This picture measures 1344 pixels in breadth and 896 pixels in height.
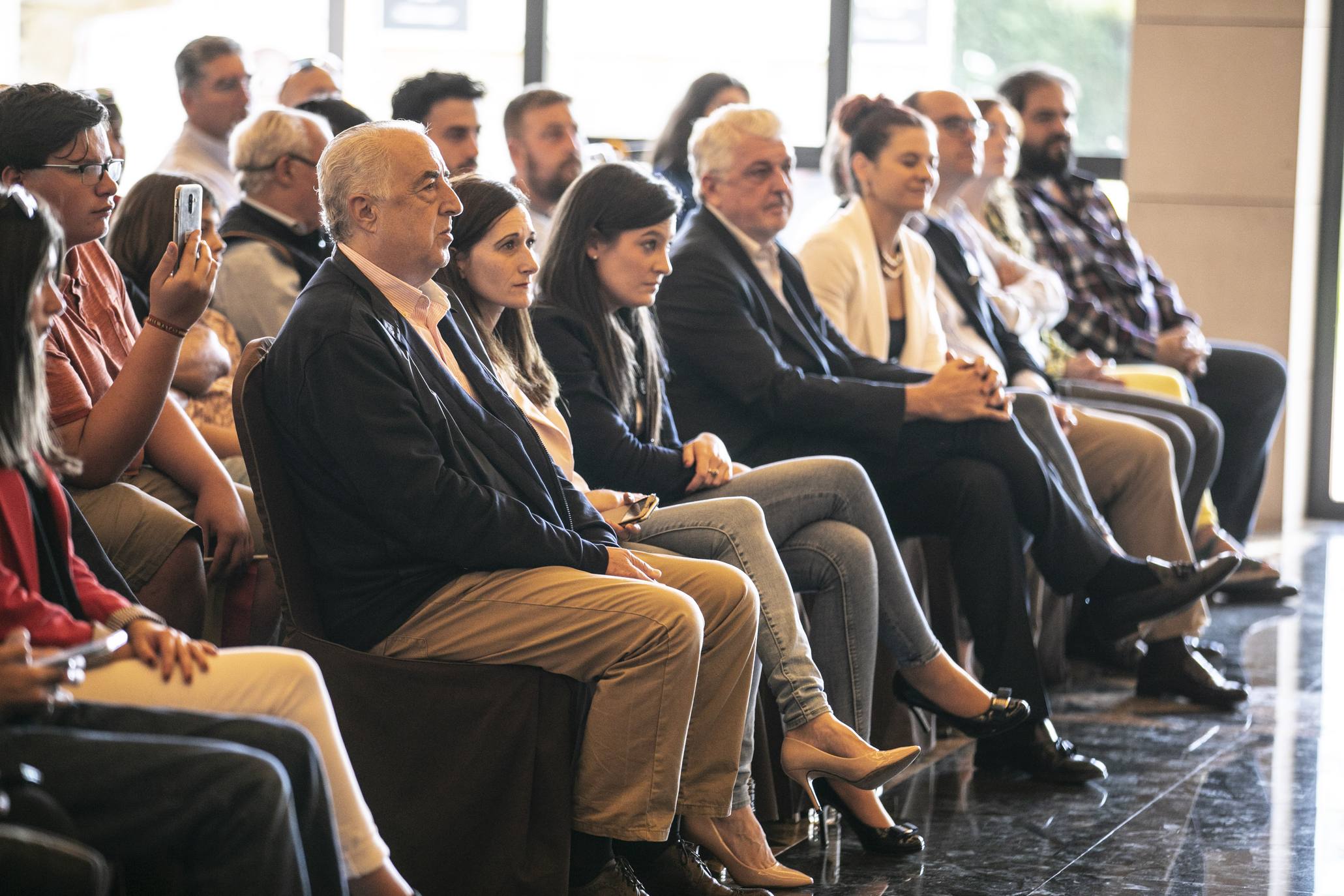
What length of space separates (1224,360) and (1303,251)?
1250mm

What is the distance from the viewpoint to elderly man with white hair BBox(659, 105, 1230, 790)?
3.21 meters

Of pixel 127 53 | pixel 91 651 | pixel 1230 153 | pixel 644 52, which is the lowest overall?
pixel 91 651

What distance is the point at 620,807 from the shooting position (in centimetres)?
222


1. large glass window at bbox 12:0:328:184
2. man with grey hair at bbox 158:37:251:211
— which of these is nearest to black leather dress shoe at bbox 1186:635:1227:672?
man with grey hair at bbox 158:37:251:211

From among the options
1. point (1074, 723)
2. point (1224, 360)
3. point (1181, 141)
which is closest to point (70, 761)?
point (1074, 723)

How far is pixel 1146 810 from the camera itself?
299 cm

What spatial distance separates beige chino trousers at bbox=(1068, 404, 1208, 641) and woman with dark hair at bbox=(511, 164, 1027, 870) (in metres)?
1.14

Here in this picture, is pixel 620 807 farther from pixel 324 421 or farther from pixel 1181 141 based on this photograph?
pixel 1181 141

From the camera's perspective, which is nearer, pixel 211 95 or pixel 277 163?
pixel 277 163

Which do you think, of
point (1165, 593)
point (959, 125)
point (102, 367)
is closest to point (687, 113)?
point (959, 125)

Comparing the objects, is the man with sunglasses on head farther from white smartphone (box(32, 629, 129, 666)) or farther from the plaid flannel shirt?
the plaid flannel shirt

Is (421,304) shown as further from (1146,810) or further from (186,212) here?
(1146,810)

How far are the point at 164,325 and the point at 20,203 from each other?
1.92 feet

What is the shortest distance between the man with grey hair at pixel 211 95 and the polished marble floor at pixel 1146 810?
2469 mm
